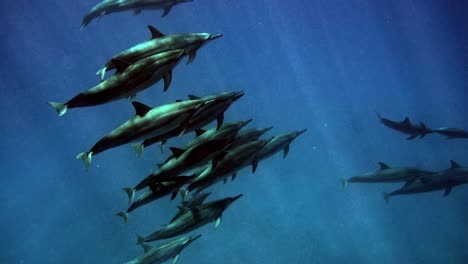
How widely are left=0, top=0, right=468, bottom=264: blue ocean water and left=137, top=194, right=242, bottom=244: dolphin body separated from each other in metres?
15.9

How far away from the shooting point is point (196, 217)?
4973 mm

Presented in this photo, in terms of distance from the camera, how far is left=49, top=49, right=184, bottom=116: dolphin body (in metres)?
3.65

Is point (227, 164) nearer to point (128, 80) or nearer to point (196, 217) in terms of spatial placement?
point (196, 217)

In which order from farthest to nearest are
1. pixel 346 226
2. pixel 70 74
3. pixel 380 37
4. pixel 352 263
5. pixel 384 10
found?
pixel 380 37 → pixel 384 10 → pixel 70 74 → pixel 346 226 → pixel 352 263

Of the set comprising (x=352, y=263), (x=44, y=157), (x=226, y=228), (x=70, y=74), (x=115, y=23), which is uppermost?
(x=115, y=23)

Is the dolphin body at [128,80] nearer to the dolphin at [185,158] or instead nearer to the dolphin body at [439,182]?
the dolphin at [185,158]

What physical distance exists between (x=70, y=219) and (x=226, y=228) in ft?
28.9

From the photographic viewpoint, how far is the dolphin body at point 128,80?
12.0ft

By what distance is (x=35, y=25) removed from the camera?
27062mm

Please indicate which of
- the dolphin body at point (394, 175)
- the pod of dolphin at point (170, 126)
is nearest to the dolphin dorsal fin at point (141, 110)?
the pod of dolphin at point (170, 126)

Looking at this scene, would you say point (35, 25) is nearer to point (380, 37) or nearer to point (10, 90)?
point (10, 90)

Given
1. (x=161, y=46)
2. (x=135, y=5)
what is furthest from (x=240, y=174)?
(x=161, y=46)

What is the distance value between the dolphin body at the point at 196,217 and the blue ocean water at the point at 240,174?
52.0 ft

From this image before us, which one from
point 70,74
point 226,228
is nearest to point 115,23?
point 70,74
